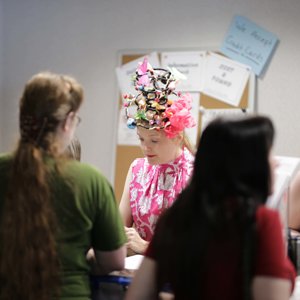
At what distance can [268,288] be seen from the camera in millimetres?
1064

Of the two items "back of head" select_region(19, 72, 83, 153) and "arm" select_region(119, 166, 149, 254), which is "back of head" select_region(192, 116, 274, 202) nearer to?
"back of head" select_region(19, 72, 83, 153)

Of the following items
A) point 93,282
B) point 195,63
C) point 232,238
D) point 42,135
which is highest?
point 195,63

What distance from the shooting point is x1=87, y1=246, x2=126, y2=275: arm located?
1408mm

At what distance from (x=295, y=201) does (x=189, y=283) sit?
1.00 meters

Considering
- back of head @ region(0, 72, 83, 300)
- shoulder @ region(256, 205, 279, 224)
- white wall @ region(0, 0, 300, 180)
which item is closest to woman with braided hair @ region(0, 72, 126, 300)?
back of head @ region(0, 72, 83, 300)

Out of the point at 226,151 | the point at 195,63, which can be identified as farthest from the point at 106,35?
the point at 226,151

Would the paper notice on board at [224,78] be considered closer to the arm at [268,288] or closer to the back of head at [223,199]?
the back of head at [223,199]

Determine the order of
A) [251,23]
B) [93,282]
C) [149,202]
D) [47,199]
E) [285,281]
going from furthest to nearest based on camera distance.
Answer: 1. [251,23]
2. [149,202]
3. [93,282]
4. [47,199]
5. [285,281]

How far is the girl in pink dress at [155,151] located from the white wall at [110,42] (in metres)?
0.98

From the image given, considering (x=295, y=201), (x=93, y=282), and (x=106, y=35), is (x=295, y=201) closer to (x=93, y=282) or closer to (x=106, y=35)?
(x=93, y=282)

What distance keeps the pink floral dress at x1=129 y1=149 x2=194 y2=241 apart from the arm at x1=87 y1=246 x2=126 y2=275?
2.29ft

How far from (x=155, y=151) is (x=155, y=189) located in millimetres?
180

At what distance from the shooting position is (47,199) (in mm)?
1293

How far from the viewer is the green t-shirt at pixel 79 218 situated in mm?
1312
